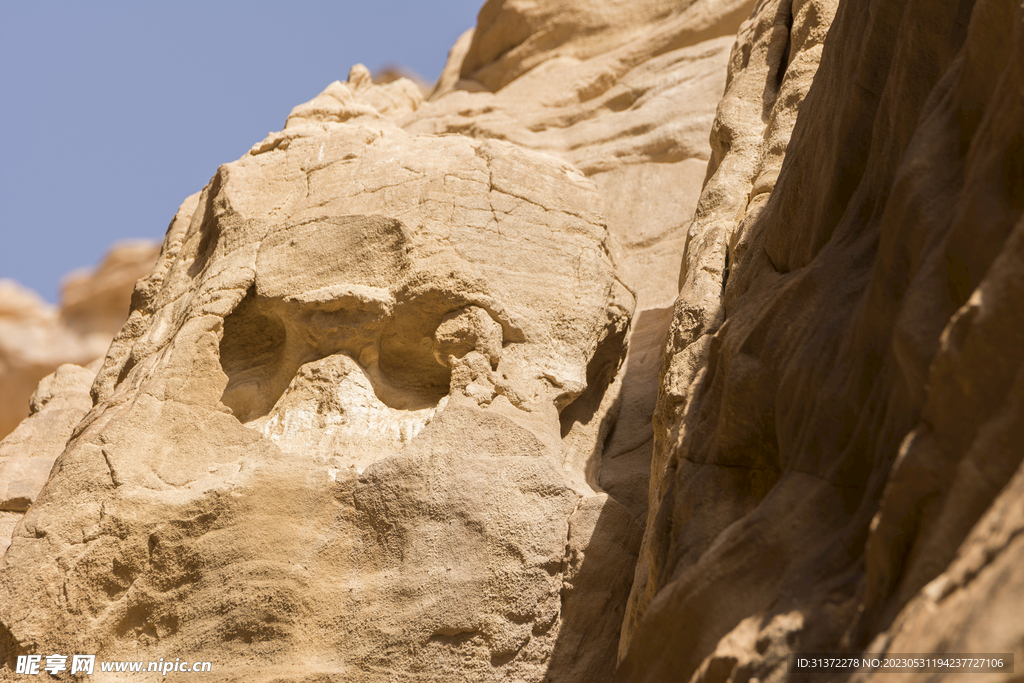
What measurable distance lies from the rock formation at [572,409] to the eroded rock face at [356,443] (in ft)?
0.06

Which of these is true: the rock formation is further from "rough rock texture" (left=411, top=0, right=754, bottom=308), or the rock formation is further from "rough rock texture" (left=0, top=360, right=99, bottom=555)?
"rough rock texture" (left=411, top=0, right=754, bottom=308)

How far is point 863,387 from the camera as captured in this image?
3.07m

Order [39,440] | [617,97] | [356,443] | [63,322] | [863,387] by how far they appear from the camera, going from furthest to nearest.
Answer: [63,322] < [617,97] < [39,440] < [356,443] < [863,387]

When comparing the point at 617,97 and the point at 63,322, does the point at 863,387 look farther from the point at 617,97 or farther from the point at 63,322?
the point at 63,322

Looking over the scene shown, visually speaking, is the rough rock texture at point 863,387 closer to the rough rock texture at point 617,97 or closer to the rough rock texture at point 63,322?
the rough rock texture at point 617,97

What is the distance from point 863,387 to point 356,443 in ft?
9.56

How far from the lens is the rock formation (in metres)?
2.57

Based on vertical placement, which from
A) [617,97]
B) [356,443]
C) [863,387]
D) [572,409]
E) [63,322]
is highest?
[63,322]

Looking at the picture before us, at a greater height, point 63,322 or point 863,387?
point 63,322

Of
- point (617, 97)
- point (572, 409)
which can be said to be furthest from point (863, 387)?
point (617, 97)

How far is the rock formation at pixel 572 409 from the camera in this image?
8.42 feet

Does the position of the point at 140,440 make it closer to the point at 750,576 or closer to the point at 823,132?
the point at 750,576

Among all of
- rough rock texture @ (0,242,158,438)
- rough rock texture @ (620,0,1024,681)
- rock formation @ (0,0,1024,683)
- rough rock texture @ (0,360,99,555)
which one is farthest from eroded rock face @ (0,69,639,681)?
rough rock texture @ (0,242,158,438)

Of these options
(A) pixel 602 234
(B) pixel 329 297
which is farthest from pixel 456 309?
(A) pixel 602 234
